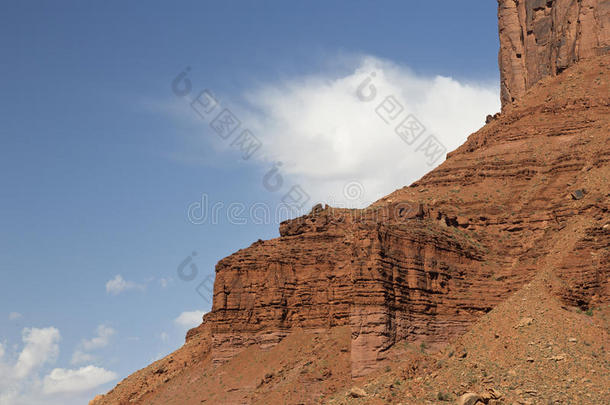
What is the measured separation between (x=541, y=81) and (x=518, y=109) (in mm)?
9016

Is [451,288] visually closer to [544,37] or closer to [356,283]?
[356,283]

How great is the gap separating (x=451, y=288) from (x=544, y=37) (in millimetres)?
43360

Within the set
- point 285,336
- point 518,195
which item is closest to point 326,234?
point 285,336

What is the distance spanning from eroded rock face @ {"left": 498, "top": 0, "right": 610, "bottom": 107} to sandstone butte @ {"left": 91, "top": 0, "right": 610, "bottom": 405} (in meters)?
0.27

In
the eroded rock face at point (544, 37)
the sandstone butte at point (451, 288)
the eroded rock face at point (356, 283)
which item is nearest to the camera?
the sandstone butte at point (451, 288)

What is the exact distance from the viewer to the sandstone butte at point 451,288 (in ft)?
143

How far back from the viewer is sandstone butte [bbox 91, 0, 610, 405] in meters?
43.4

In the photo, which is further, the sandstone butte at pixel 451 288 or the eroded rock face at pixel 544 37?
the eroded rock face at pixel 544 37

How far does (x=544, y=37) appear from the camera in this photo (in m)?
87.2

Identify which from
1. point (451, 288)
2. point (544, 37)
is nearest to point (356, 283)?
point (451, 288)

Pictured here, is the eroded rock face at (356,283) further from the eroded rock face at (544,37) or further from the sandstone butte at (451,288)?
the eroded rock face at (544,37)

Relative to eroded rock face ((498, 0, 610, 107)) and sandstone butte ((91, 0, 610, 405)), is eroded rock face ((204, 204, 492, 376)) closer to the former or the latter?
sandstone butte ((91, 0, 610, 405))

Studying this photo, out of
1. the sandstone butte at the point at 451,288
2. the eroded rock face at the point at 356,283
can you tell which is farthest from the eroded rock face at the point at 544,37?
the eroded rock face at the point at 356,283

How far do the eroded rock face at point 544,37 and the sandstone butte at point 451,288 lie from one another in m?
0.27
